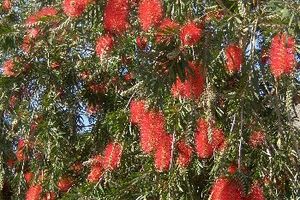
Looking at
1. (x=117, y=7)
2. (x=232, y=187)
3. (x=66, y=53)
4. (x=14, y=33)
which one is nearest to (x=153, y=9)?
(x=117, y=7)

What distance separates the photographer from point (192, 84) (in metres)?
2.61

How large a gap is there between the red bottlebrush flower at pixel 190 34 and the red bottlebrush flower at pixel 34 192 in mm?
1697

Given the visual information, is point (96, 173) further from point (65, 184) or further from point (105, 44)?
point (105, 44)

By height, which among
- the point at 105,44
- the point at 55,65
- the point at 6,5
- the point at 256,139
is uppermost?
the point at 6,5

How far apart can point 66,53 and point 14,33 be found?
1.98 feet

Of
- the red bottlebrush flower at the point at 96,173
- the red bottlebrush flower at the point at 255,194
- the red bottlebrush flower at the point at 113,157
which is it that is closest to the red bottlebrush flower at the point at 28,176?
the red bottlebrush flower at the point at 96,173

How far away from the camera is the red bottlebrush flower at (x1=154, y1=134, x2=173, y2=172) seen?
9.20 ft

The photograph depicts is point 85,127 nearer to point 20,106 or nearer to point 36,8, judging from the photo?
point 20,106

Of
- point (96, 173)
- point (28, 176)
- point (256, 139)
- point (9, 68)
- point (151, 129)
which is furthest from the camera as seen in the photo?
point (28, 176)

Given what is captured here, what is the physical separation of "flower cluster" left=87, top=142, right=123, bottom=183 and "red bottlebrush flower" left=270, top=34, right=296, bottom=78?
1171mm

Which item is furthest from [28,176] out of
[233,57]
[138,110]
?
[233,57]

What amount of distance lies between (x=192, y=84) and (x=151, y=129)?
273 mm

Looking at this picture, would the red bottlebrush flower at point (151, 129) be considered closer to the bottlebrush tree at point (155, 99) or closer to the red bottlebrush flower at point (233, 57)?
the bottlebrush tree at point (155, 99)

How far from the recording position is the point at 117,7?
8.43 ft
